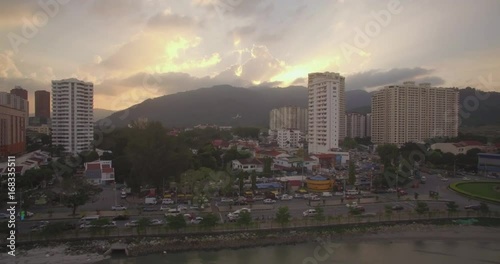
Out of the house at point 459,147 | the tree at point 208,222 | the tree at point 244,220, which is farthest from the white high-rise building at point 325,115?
the tree at point 208,222

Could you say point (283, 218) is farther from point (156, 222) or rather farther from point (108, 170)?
point (108, 170)

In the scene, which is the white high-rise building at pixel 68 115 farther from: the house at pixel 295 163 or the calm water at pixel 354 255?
the calm water at pixel 354 255

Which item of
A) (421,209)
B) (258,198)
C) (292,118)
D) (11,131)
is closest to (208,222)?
(258,198)

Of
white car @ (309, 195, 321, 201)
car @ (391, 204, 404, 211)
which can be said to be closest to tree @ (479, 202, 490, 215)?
car @ (391, 204, 404, 211)

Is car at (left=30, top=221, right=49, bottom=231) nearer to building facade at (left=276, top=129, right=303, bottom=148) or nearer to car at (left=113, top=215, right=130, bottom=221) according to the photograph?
car at (left=113, top=215, right=130, bottom=221)

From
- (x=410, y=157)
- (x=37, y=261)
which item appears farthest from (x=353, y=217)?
(x=410, y=157)

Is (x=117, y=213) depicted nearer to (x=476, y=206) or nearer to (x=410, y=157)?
(x=476, y=206)

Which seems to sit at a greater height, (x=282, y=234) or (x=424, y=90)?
(x=424, y=90)
